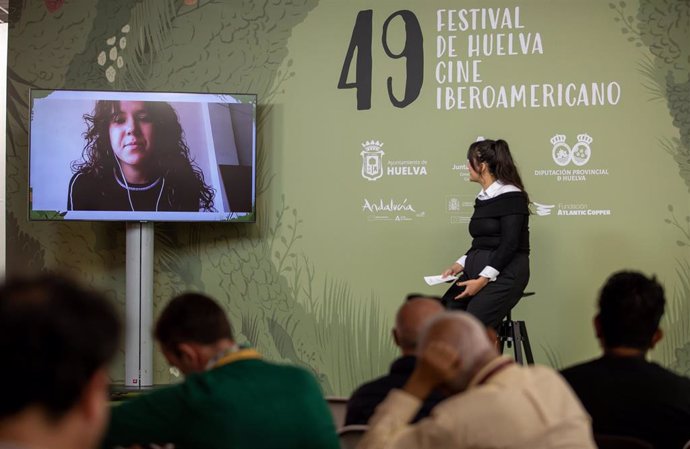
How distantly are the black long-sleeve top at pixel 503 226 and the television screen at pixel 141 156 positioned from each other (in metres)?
1.64

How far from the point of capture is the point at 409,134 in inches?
237

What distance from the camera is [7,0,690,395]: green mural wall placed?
19.1 ft

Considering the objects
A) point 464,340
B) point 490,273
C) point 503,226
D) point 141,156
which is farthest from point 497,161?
point 464,340

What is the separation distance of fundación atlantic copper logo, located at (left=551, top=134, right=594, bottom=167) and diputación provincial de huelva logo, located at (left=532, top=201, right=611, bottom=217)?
290 mm

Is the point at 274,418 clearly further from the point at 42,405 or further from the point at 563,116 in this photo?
the point at 563,116

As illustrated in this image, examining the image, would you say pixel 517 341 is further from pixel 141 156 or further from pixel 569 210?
pixel 141 156

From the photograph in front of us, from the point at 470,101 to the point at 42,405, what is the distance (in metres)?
5.34

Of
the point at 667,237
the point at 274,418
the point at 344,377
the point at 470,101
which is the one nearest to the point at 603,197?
the point at 667,237

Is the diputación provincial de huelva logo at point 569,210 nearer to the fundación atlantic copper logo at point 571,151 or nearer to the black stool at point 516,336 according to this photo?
the fundación atlantic copper logo at point 571,151

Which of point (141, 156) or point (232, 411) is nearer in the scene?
point (232, 411)

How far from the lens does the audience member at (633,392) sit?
2082 mm

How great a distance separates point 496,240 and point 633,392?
10.0ft

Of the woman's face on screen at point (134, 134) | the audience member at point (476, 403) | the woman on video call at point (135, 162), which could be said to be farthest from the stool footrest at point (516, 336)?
the audience member at point (476, 403)

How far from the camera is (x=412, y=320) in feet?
7.37
